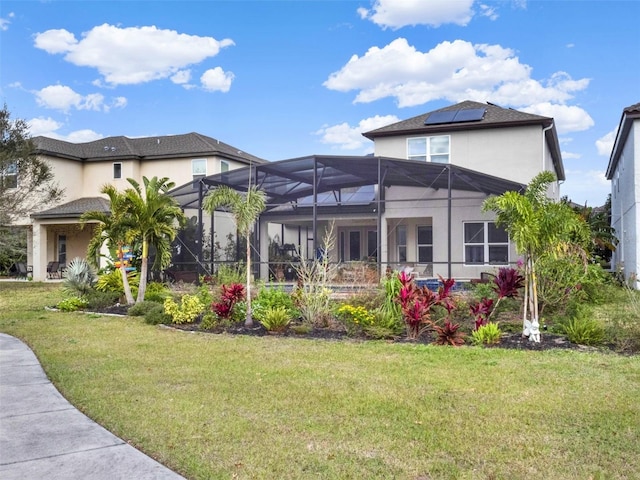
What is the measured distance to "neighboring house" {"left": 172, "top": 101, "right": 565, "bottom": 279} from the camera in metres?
18.5

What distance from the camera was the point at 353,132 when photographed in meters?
22.5

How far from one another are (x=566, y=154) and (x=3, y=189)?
2624 cm

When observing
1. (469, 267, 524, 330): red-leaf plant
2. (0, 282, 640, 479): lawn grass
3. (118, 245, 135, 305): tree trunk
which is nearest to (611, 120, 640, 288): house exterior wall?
(469, 267, 524, 330): red-leaf plant

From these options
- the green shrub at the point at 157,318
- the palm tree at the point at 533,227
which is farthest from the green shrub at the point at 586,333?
the green shrub at the point at 157,318

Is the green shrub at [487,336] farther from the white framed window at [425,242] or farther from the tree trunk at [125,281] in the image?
the white framed window at [425,242]

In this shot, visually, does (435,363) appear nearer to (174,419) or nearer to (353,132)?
(174,419)

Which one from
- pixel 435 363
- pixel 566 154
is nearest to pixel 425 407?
pixel 435 363

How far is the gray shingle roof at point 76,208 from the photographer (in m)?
25.0

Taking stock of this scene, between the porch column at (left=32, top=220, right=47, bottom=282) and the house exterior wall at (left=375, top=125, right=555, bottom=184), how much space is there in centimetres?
1980

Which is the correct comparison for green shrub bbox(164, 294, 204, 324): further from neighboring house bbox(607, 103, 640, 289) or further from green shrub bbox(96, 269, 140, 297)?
neighboring house bbox(607, 103, 640, 289)

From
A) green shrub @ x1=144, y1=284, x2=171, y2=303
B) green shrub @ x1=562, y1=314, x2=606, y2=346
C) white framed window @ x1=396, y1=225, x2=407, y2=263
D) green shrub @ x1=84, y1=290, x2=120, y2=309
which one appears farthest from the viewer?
white framed window @ x1=396, y1=225, x2=407, y2=263

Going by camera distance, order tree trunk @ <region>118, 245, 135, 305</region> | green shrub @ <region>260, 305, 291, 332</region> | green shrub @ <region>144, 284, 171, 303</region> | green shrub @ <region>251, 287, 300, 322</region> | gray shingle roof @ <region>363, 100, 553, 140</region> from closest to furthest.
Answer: green shrub @ <region>260, 305, 291, 332</region> < green shrub @ <region>251, 287, 300, 322</region> < tree trunk @ <region>118, 245, 135, 305</region> < green shrub @ <region>144, 284, 171, 303</region> < gray shingle roof @ <region>363, 100, 553, 140</region>

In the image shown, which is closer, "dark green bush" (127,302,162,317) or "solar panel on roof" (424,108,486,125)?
"dark green bush" (127,302,162,317)

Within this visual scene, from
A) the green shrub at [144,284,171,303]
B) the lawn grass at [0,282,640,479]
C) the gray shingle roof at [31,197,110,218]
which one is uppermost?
the gray shingle roof at [31,197,110,218]
